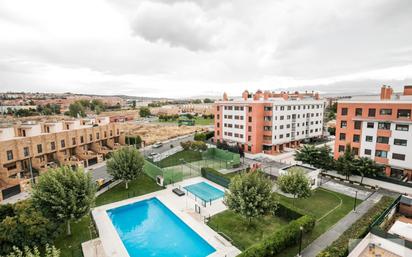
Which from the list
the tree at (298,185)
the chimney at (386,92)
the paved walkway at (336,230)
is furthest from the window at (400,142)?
the tree at (298,185)

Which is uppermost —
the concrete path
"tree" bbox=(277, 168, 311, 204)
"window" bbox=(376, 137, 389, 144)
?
"window" bbox=(376, 137, 389, 144)

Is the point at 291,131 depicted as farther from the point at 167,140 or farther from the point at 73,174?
the point at 73,174

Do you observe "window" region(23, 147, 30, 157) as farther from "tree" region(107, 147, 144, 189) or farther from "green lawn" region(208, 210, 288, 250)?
"green lawn" region(208, 210, 288, 250)

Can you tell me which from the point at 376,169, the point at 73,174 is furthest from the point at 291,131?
the point at 73,174

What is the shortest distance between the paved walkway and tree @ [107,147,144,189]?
22.1 metres

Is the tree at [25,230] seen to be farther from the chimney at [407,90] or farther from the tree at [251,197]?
the chimney at [407,90]

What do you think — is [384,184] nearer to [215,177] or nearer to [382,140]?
[382,140]

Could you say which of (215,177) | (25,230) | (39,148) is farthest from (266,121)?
(25,230)

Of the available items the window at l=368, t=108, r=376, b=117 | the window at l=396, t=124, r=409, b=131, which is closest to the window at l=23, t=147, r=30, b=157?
the window at l=368, t=108, r=376, b=117

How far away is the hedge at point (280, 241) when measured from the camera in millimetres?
15973

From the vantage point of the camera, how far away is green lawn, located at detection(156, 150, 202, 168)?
42581mm

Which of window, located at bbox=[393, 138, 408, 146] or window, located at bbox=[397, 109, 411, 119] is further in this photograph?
window, located at bbox=[393, 138, 408, 146]

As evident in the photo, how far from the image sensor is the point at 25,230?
15.8 meters

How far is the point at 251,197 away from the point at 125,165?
709 inches
